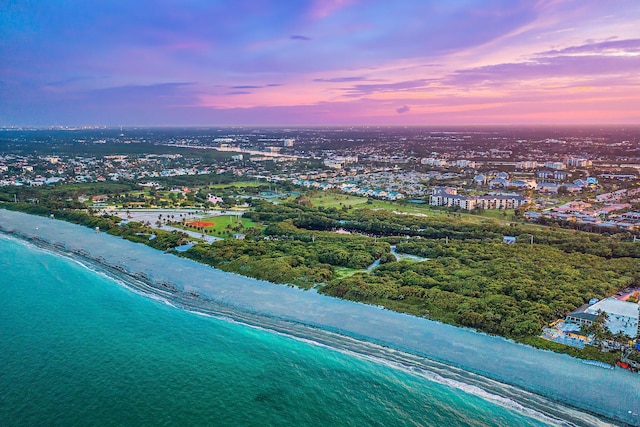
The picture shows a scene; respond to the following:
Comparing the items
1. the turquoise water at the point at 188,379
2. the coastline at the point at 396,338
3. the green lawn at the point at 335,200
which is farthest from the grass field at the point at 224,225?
the turquoise water at the point at 188,379

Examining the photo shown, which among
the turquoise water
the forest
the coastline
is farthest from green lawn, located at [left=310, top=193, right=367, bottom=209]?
the turquoise water

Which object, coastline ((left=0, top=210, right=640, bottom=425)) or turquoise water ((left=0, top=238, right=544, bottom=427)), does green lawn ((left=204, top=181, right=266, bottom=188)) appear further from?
turquoise water ((left=0, top=238, right=544, bottom=427))

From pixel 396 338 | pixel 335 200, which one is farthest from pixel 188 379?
pixel 335 200

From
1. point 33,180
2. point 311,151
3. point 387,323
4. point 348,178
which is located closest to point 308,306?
point 387,323

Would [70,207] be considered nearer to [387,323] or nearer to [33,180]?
[33,180]

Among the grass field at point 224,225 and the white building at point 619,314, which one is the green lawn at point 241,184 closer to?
the grass field at point 224,225

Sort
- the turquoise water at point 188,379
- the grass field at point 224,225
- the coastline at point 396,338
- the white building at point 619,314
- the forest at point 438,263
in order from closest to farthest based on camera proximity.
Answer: the turquoise water at point 188,379 → the coastline at point 396,338 → the white building at point 619,314 → the forest at point 438,263 → the grass field at point 224,225

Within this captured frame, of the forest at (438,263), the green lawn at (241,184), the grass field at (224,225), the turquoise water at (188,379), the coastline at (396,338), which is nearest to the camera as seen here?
the turquoise water at (188,379)
